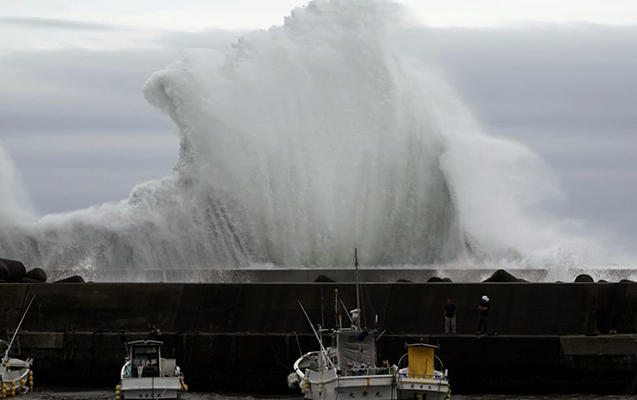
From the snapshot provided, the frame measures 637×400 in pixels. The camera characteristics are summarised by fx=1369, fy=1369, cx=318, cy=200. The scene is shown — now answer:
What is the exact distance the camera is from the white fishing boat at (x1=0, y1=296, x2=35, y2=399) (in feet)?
92.0

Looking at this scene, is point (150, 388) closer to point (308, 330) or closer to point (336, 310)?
point (336, 310)

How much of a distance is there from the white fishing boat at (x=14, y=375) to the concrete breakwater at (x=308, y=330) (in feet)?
3.95

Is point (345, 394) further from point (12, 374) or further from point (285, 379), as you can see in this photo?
point (12, 374)

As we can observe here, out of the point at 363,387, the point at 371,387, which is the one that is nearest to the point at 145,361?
the point at 363,387

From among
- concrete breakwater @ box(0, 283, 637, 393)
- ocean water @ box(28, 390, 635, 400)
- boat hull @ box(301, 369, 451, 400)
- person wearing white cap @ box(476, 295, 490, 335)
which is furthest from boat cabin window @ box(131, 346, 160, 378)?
person wearing white cap @ box(476, 295, 490, 335)

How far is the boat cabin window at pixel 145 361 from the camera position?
89.1 ft

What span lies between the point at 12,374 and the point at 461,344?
931cm

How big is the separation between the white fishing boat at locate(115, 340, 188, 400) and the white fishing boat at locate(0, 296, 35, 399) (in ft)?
7.49

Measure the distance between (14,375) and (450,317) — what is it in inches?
359

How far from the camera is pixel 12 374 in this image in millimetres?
28297

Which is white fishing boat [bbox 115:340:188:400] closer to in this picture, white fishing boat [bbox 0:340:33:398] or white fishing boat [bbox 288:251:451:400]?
white fishing boat [bbox 0:340:33:398]

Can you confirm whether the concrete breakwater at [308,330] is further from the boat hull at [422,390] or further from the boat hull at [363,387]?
the boat hull at [363,387]

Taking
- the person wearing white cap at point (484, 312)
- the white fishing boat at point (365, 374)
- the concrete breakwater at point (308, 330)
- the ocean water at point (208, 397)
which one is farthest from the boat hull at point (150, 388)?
the person wearing white cap at point (484, 312)

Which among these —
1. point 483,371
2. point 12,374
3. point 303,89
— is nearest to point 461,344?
point 483,371
